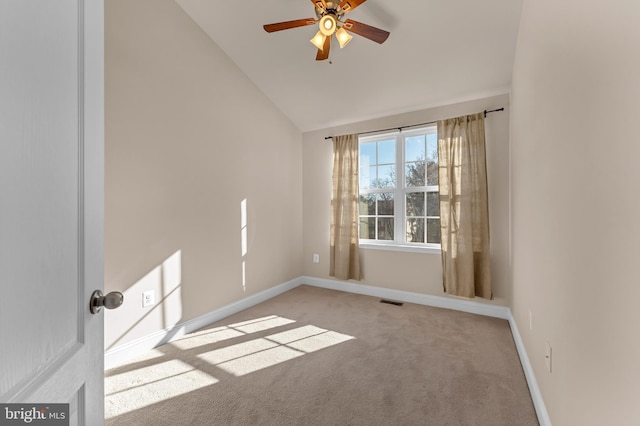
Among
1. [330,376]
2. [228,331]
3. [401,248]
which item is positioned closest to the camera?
[330,376]

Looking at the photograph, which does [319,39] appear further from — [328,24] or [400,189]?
[400,189]

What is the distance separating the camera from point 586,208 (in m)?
1.02

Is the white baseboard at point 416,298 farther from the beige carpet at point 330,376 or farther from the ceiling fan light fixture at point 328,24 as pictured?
the ceiling fan light fixture at point 328,24

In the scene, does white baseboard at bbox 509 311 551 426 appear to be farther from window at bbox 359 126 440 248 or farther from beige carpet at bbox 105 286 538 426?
window at bbox 359 126 440 248

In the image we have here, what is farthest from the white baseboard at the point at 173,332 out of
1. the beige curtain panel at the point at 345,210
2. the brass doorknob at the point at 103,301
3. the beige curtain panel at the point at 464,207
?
the beige curtain panel at the point at 464,207

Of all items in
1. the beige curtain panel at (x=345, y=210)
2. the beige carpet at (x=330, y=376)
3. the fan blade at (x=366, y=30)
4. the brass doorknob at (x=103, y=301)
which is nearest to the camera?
the brass doorknob at (x=103, y=301)

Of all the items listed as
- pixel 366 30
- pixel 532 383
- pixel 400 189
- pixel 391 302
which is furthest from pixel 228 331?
pixel 366 30

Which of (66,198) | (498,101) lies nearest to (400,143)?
(498,101)

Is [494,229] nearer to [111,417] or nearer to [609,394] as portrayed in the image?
[609,394]

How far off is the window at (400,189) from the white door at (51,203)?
333cm

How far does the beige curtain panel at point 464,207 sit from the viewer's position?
3000 mm

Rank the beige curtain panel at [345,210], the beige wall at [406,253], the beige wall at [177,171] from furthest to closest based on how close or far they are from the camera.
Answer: the beige curtain panel at [345,210], the beige wall at [406,253], the beige wall at [177,171]

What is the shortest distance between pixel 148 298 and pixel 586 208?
287cm

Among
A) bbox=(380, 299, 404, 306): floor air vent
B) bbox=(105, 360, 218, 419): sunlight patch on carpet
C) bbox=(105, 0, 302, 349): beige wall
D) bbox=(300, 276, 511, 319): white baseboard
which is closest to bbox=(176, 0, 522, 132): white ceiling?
bbox=(105, 0, 302, 349): beige wall
